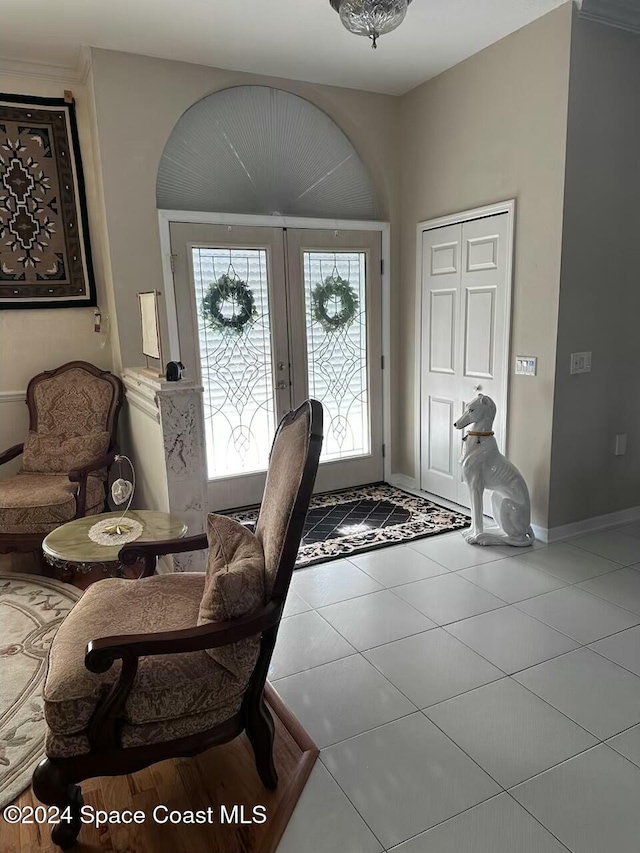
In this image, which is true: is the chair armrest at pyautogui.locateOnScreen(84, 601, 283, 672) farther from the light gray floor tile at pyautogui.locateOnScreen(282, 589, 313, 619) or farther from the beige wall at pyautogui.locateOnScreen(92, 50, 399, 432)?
the beige wall at pyautogui.locateOnScreen(92, 50, 399, 432)

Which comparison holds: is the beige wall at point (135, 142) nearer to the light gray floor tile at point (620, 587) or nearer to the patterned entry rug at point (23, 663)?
the patterned entry rug at point (23, 663)

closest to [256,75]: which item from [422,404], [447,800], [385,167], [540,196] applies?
[385,167]

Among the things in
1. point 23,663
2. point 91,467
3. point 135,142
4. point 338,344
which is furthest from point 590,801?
point 135,142

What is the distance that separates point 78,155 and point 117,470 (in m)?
2.02

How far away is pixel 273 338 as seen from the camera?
13.6 ft

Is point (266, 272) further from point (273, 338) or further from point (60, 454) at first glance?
point (60, 454)

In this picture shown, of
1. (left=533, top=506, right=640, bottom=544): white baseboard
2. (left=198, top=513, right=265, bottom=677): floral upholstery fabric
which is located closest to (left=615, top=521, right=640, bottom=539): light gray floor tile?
(left=533, top=506, right=640, bottom=544): white baseboard

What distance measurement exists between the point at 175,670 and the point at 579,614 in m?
1.98

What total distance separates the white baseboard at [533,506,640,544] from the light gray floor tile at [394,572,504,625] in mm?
755

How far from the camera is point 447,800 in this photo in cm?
173

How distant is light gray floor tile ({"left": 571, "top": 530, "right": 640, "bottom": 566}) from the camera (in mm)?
3291

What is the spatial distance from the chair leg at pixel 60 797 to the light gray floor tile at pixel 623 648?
2.01 metres

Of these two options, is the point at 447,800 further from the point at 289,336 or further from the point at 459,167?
the point at 459,167

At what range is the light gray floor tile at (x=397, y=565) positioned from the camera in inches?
124
